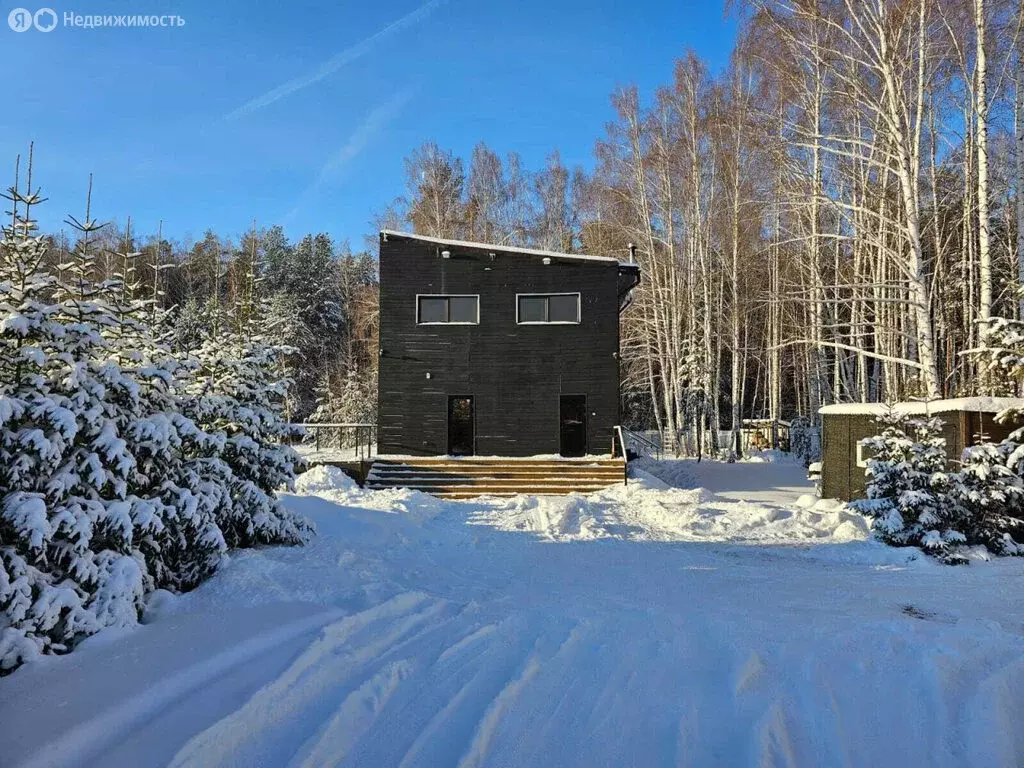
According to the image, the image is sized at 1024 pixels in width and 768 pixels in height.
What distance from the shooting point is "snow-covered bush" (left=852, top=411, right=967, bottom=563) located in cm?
739

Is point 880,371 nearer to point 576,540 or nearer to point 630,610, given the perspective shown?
point 576,540

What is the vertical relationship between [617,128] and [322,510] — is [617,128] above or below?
above

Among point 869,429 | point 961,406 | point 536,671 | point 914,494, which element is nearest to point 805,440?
point 869,429

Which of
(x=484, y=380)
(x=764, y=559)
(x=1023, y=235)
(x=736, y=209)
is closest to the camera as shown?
(x=764, y=559)

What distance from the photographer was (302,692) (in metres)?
3.37

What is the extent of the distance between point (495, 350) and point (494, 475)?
12.2 ft

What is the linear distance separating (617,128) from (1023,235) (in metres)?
14.3

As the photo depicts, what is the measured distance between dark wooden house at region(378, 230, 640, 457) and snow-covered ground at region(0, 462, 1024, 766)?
9.21 m

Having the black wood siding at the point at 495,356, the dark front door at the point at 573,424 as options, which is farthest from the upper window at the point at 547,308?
the dark front door at the point at 573,424

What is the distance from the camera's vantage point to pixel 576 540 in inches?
336

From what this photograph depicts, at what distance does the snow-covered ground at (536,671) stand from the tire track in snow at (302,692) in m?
0.01

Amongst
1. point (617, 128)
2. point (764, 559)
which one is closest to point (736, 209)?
point (617, 128)

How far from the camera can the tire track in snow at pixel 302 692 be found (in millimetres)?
2865

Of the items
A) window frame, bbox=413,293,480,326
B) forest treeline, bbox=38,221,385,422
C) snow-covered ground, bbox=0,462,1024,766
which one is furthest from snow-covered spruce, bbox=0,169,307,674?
forest treeline, bbox=38,221,385,422
